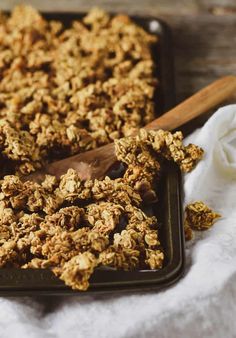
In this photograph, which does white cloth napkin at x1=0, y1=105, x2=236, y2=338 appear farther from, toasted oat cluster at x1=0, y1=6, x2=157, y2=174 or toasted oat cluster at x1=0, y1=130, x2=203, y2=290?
toasted oat cluster at x1=0, y1=6, x2=157, y2=174

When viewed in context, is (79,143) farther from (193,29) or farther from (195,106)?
(193,29)

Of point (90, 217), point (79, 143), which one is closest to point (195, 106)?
point (79, 143)

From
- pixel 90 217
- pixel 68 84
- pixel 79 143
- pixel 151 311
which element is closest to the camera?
pixel 151 311

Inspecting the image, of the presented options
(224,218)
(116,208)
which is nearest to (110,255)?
(116,208)

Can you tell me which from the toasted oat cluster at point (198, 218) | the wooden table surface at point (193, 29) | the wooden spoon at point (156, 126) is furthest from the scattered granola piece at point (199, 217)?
the wooden table surface at point (193, 29)

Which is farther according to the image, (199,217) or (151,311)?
(199,217)

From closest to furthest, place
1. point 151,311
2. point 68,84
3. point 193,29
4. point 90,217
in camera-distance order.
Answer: point 151,311 < point 90,217 < point 68,84 < point 193,29
